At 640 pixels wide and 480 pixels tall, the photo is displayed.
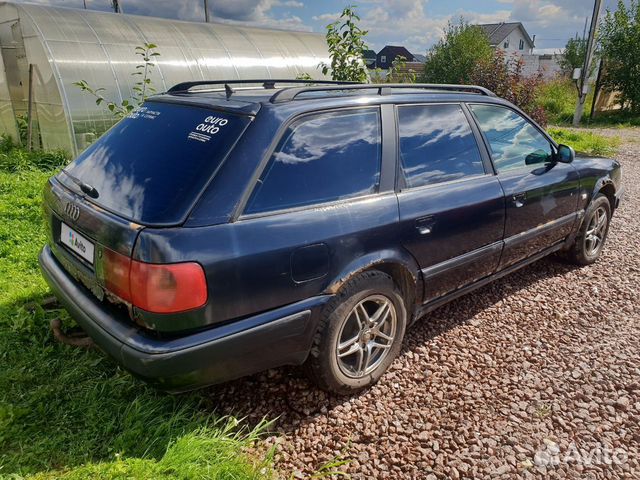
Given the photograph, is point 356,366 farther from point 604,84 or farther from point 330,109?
point 604,84

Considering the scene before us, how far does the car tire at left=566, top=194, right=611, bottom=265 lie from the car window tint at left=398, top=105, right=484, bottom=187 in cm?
184

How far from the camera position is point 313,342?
98.7 inches

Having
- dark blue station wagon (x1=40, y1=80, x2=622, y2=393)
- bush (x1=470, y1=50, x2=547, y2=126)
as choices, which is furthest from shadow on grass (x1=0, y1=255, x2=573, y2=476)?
bush (x1=470, y1=50, x2=547, y2=126)

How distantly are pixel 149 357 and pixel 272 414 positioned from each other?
0.91 m

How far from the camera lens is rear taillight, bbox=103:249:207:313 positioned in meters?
1.99

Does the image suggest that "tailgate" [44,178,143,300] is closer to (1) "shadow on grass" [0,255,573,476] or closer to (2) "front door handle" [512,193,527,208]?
(1) "shadow on grass" [0,255,573,476]

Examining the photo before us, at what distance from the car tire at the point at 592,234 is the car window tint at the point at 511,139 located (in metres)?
Result: 0.94

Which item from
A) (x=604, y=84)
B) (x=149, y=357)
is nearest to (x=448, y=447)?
(x=149, y=357)

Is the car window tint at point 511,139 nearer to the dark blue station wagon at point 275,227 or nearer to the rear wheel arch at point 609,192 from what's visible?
the dark blue station wagon at point 275,227

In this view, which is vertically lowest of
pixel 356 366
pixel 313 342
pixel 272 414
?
pixel 272 414

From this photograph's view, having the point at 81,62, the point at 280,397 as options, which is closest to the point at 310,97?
the point at 280,397

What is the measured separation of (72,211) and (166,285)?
90cm

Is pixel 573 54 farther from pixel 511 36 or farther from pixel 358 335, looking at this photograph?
pixel 358 335

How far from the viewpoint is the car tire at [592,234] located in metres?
4.51
